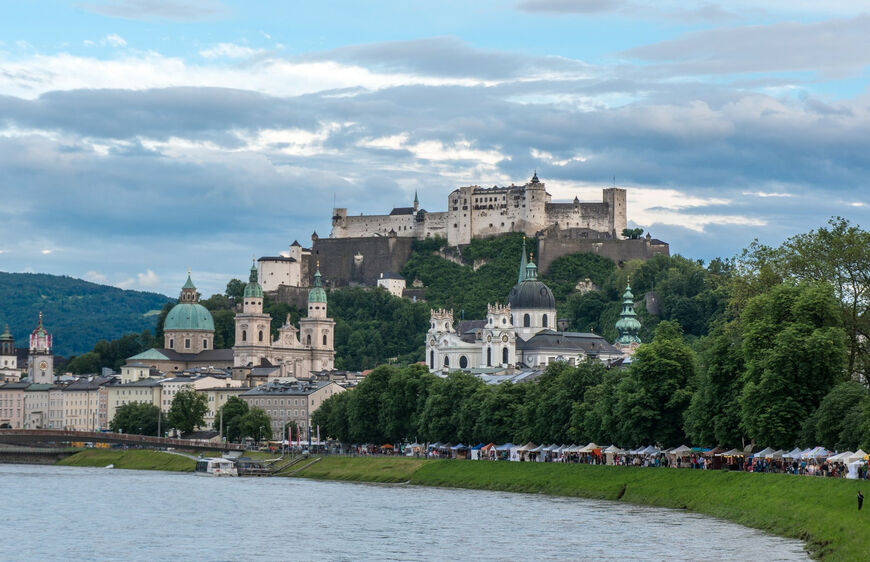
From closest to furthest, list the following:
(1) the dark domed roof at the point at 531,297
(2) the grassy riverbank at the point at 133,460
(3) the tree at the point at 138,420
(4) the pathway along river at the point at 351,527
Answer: (4) the pathway along river at the point at 351,527 → (2) the grassy riverbank at the point at 133,460 → (3) the tree at the point at 138,420 → (1) the dark domed roof at the point at 531,297

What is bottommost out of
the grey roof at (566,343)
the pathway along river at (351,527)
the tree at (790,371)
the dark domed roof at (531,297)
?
the pathway along river at (351,527)

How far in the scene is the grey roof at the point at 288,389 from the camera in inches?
6132

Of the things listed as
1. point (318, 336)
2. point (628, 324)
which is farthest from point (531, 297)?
point (318, 336)

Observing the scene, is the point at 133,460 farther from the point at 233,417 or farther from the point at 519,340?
the point at 519,340

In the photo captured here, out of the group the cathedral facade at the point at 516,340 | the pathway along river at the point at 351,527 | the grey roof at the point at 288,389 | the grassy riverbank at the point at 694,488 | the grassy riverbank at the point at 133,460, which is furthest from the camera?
the cathedral facade at the point at 516,340

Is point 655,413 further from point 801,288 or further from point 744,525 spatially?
point 744,525

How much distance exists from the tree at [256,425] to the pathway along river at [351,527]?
159 feet

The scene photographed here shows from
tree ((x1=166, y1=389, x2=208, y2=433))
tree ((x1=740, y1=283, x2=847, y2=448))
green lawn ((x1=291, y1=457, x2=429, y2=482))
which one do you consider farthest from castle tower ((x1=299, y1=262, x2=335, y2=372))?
tree ((x1=740, y1=283, x2=847, y2=448))

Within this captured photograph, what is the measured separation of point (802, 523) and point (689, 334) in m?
121

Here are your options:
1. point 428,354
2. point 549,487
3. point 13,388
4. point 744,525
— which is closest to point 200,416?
point 428,354

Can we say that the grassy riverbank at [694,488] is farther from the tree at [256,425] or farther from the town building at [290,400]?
the town building at [290,400]

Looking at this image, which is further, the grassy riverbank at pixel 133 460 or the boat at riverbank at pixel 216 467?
the grassy riverbank at pixel 133 460

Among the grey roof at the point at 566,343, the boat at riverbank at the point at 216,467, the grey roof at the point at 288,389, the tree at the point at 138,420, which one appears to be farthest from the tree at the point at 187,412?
the grey roof at the point at 566,343

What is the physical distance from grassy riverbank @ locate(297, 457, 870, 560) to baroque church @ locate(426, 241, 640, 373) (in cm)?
5645
